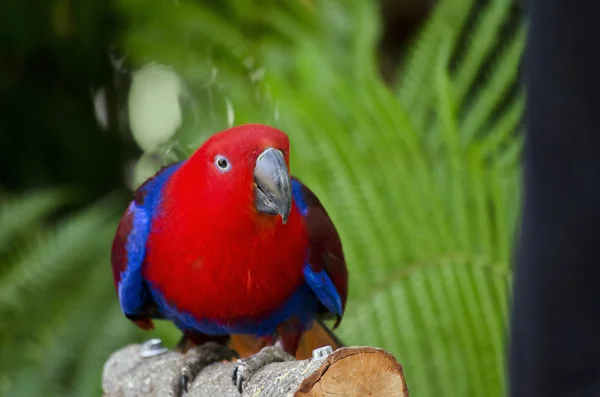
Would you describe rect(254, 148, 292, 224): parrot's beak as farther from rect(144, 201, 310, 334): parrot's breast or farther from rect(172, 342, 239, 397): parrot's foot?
rect(172, 342, 239, 397): parrot's foot

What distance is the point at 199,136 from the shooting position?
1.72 m

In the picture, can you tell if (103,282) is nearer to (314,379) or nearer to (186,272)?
(186,272)

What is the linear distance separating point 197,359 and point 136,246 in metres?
0.14

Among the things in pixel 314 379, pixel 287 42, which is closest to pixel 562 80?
pixel 314 379

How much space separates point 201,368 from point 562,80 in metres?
0.53

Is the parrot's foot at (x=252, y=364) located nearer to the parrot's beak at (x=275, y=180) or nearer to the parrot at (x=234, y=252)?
the parrot at (x=234, y=252)

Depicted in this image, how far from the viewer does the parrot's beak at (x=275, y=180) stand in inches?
28.4

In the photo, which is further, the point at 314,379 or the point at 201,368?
the point at 201,368

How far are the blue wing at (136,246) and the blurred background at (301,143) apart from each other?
594 mm

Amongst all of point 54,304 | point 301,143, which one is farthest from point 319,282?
point 54,304

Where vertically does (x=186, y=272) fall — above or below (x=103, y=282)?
above

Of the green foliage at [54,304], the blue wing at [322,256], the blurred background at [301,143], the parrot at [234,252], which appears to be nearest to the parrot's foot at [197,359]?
the parrot at [234,252]

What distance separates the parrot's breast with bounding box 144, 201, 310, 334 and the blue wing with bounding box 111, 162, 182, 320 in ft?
0.06

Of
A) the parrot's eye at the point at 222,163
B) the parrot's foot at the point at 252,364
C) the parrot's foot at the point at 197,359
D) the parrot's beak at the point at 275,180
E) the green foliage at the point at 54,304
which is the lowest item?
the green foliage at the point at 54,304
